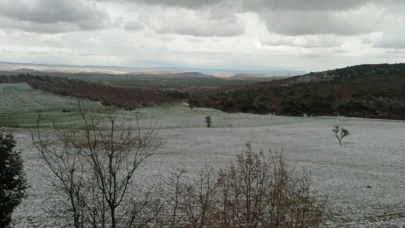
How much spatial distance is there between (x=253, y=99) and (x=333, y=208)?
52446 mm

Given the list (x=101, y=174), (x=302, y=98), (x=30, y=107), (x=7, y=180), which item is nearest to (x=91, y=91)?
(x=30, y=107)

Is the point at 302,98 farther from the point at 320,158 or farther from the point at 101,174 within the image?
the point at 101,174

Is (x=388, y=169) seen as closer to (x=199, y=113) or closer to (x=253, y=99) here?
(x=199, y=113)

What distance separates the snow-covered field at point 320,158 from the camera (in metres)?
14.9

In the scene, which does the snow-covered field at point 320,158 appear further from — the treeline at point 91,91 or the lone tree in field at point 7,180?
the treeline at point 91,91

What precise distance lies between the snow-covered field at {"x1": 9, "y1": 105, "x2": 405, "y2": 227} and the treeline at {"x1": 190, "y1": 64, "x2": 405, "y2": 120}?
11.6m

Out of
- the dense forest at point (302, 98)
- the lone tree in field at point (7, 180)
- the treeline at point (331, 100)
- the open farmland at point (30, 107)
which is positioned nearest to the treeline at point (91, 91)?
the dense forest at point (302, 98)

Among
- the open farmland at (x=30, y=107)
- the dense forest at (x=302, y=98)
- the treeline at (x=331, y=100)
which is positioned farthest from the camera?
the dense forest at (x=302, y=98)

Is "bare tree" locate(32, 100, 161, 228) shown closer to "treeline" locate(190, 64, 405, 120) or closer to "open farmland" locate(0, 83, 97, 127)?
"open farmland" locate(0, 83, 97, 127)

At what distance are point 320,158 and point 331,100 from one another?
40.7 metres

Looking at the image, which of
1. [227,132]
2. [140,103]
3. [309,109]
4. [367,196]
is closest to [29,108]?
[140,103]

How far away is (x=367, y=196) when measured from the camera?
17219mm

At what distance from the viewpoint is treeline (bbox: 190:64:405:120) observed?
190 ft

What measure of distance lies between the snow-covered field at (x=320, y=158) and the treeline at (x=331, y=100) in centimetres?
1164
